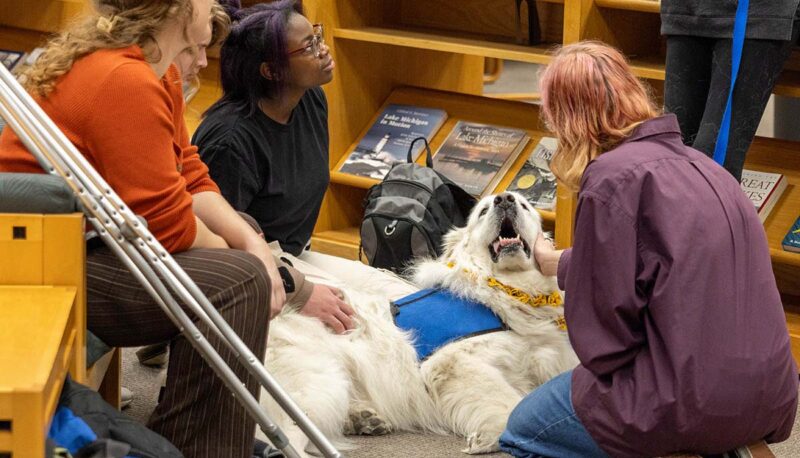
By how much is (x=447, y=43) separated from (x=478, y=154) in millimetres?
496

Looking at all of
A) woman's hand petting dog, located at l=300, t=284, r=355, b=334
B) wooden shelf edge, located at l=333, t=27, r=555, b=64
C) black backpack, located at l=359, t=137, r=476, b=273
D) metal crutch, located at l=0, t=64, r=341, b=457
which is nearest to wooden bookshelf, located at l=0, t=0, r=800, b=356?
wooden shelf edge, located at l=333, t=27, r=555, b=64

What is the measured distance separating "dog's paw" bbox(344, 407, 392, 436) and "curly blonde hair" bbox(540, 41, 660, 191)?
0.98 m

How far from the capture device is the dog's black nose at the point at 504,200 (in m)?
3.37

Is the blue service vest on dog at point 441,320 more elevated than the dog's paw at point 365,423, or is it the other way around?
the blue service vest on dog at point 441,320

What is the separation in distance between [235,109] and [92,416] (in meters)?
1.88

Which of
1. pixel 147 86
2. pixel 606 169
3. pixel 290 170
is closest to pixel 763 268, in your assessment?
pixel 606 169

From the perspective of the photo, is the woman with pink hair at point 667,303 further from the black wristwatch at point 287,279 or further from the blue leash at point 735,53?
the black wristwatch at point 287,279

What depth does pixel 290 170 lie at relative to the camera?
3594 mm

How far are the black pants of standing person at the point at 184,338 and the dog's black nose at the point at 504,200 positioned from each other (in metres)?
1.20

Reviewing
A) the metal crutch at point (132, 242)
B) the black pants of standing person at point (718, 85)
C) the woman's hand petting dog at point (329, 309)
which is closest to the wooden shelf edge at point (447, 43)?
the black pants of standing person at point (718, 85)

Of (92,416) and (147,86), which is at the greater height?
(147,86)

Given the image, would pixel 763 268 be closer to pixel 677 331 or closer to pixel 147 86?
pixel 677 331

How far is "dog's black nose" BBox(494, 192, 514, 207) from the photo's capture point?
337 centimetres

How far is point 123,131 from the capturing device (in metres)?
2.17
